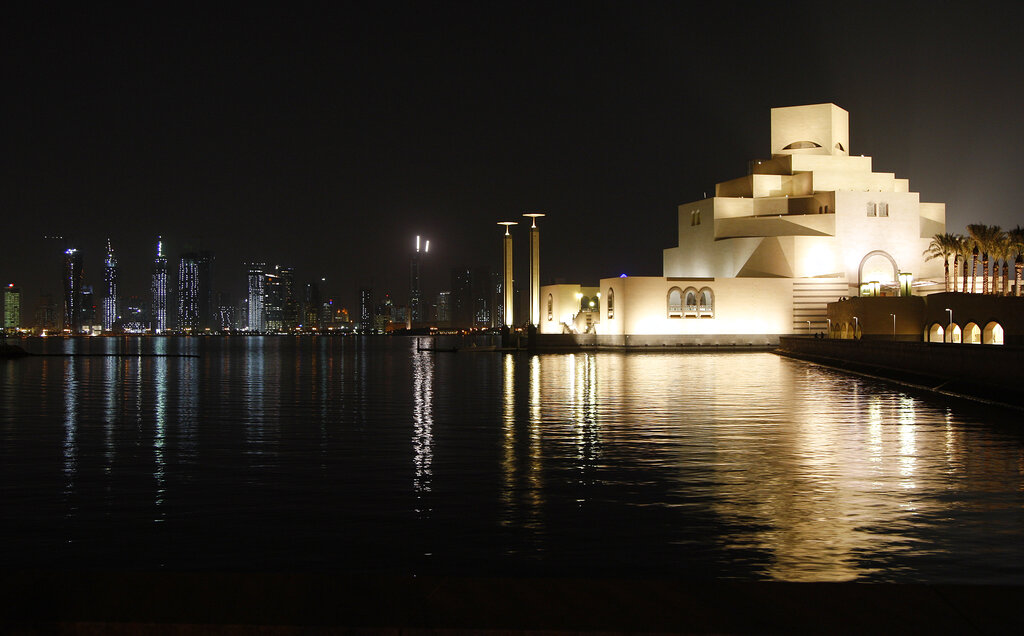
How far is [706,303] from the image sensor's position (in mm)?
67438

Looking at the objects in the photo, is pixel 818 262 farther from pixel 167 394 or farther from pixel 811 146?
pixel 167 394

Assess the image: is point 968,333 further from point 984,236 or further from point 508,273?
point 508,273

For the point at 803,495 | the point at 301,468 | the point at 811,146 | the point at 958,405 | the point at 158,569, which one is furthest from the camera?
the point at 811,146

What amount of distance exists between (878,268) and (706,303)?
12.4m

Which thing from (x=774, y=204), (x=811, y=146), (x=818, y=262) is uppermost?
(x=811, y=146)

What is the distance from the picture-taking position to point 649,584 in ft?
15.5

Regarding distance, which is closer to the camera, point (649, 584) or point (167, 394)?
point (649, 584)

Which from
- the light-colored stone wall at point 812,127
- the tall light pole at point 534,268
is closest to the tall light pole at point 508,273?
the tall light pole at point 534,268

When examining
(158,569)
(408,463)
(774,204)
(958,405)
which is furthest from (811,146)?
(158,569)

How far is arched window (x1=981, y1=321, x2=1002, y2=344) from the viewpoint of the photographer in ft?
130

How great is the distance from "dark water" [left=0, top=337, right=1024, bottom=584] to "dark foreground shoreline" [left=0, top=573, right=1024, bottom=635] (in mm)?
2673

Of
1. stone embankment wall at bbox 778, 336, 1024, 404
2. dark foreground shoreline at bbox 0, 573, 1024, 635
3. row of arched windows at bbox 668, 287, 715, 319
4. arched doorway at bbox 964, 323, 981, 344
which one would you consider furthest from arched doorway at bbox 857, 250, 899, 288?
dark foreground shoreline at bbox 0, 573, 1024, 635

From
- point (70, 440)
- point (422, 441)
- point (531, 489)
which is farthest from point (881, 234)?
point (531, 489)

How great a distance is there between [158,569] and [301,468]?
5918mm
